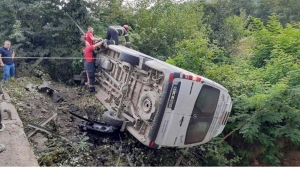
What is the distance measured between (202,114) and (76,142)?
2422 mm

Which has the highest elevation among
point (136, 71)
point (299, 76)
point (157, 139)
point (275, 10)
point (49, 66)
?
point (275, 10)

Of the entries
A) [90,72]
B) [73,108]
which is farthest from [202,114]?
[73,108]

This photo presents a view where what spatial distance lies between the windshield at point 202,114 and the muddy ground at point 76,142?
1000 mm

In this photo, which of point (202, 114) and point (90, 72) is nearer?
point (202, 114)

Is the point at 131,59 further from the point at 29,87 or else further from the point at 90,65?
the point at 29,87

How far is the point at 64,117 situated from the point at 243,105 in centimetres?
402

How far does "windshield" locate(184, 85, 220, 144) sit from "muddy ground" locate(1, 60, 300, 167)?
3.28 ft

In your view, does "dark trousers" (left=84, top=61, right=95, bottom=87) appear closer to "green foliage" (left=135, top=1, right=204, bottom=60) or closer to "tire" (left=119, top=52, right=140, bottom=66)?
"tire" (left=119, top=52, right=140, bottom=66)

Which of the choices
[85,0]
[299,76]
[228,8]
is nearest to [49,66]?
[85,0]

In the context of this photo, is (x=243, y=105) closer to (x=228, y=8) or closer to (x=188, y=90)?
(x=188, y=90)

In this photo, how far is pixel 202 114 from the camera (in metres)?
5.54

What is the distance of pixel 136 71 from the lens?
6090 mm

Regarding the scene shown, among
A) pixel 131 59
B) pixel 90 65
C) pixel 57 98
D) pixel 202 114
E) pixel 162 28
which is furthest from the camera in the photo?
pixel 162 28

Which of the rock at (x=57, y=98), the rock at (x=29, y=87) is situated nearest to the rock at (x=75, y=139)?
the rock at (x=57, y=98)
